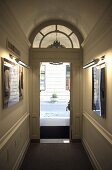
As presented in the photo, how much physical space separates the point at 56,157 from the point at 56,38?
3.48 metres

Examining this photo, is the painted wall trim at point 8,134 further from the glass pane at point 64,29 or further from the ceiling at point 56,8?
the glass pane at point 64,29

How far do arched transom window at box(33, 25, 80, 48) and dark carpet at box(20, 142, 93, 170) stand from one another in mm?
2924

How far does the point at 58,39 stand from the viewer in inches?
254

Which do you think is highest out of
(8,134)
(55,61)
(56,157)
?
(55,61)

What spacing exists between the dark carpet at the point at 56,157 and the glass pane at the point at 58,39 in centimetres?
296

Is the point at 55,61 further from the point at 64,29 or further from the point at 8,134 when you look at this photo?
the point at 8,134

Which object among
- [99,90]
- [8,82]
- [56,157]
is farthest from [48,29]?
[56,157]

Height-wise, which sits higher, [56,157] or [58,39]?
[58,39]

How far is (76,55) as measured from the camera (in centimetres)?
624

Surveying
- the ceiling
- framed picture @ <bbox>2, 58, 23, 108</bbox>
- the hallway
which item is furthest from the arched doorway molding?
framed picture @ <bbox>2, 58, 23, 108</bbox>

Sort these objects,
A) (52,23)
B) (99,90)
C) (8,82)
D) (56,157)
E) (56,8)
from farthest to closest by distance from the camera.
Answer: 1. (52,23)
2. (56,157)
3. (56,8)
4. (99,90)
5. (8,82)

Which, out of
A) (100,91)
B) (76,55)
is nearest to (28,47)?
(76,55)

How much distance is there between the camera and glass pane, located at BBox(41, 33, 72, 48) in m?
6.37

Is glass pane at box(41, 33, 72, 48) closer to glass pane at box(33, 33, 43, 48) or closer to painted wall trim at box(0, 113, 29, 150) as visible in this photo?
glass pane at box(33, 33, 43, 48)
